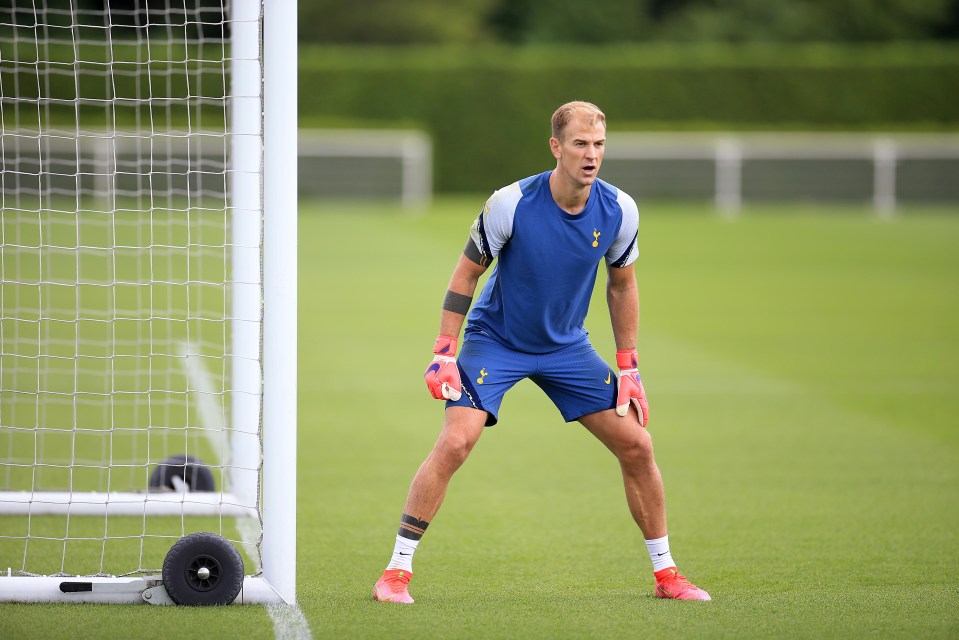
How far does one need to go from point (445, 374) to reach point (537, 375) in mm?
443

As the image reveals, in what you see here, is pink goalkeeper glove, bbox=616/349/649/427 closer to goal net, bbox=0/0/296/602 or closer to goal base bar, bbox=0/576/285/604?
goal net, bbox=0/0/296/602

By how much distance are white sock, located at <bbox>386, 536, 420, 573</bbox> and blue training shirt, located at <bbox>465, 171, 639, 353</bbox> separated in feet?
3.19

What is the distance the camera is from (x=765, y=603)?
5.99 meters

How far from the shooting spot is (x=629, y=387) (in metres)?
6.00

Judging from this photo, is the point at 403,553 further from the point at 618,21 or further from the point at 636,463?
the point at 618,21

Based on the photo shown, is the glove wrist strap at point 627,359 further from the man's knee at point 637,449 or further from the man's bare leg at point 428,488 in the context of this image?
the man's bare leg at point 428,488

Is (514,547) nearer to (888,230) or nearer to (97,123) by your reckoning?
(888,230)

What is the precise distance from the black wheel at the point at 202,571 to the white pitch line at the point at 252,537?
0.21 metres

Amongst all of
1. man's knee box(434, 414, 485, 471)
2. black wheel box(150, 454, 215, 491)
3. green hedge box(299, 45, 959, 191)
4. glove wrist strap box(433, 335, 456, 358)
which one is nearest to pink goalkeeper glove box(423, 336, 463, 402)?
glove wrist strap box(433, 335, 456, 358)

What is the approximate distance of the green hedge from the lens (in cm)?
3853

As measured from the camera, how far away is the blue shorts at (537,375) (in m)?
5.88

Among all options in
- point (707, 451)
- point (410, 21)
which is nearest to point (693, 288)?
point (707, 451)

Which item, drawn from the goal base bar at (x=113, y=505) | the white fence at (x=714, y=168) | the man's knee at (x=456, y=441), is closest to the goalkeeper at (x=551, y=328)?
the man's knee at (x=456, y=441)

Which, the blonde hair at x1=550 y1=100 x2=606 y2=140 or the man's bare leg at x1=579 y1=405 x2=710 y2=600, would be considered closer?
the blonde hair at x1=550 y1=100 x2=606 y2=140
